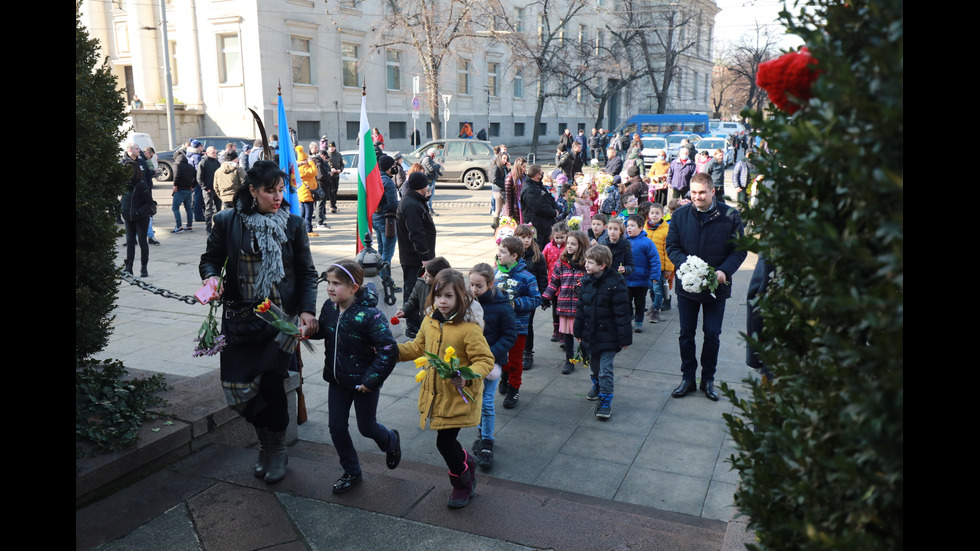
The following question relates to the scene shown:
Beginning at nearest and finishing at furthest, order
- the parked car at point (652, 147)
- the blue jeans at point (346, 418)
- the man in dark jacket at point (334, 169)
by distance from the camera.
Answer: the blue jeans at point (346, 418) < the man in dark jacket at point (334, 169) < the parked car at point (652, 147)

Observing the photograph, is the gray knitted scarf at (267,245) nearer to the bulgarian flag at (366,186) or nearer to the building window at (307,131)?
the bulgarian flag at (366,186)

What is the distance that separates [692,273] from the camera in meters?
6.23

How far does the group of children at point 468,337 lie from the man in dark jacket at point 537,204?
6.09 feet

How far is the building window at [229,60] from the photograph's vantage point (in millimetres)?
31656

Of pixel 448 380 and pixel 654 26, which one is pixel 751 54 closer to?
pixel 654 26

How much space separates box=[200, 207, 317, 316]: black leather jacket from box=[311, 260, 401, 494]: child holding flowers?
320 mm

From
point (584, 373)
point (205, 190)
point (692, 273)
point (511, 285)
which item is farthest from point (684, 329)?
point (205, 190)

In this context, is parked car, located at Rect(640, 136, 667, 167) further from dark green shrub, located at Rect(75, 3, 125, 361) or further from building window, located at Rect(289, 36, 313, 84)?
dark green shrub, located at Rect(75, 3, 125, 361)

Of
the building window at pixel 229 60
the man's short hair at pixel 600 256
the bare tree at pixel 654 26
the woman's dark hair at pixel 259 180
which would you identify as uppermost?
the bare tree at pixel 654 26

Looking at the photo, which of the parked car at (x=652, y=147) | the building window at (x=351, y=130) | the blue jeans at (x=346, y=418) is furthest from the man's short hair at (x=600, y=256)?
the building window at (x=351, y=130)

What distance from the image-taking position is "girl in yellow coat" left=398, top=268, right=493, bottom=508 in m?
4.24

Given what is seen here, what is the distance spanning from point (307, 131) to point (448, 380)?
31397mm

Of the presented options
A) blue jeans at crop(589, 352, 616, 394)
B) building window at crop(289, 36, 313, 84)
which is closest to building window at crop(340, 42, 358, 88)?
building window at crop(289, 36, 313, 84)

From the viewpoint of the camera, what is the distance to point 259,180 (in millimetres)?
4336
